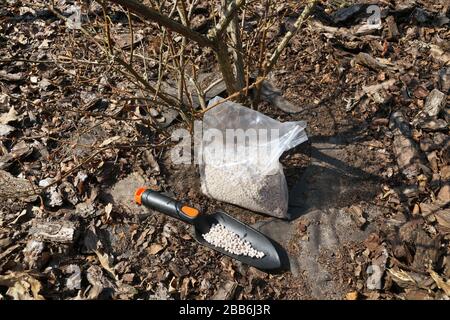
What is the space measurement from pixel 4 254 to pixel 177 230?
898 mm

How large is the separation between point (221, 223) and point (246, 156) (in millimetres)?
405

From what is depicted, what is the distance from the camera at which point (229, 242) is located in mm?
2260

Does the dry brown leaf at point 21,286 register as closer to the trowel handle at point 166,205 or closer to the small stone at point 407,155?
the trowel handle at point 166,205

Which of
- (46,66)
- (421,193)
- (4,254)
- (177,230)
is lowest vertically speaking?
(4,254)

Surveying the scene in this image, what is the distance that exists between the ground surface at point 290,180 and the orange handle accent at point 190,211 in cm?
13

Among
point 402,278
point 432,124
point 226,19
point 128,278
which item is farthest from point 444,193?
point 128,278

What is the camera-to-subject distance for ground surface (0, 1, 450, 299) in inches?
83.7

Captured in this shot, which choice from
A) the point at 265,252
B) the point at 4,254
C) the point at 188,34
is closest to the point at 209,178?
the point at 265,252

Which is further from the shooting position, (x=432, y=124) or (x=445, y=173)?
(x=432, y=124)

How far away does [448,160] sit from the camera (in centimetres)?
246

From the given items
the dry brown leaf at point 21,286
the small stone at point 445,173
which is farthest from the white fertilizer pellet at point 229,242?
the small stone at point 445,173

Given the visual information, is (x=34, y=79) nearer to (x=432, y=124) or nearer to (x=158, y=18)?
(x=158, y=18)

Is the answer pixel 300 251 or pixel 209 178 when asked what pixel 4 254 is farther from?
pixel 300 251

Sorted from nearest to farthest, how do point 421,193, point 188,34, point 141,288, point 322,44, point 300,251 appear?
point 188,34, point 141,288, point 300,251, point 421,193, point 322,44
